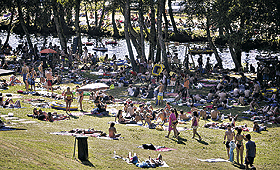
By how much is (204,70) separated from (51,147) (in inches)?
1085

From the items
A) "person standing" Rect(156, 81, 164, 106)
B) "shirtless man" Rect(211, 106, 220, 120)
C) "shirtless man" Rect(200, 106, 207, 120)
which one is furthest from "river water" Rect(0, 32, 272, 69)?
"shirtless man" Rect(211, 106, 220, 120)

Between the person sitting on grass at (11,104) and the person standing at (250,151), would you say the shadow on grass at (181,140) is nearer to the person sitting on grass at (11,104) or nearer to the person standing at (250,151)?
the person standing at (250,151)

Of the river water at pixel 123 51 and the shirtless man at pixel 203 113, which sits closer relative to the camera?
the shirtless man at pixel 203 113

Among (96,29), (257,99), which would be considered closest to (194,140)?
(257,99)

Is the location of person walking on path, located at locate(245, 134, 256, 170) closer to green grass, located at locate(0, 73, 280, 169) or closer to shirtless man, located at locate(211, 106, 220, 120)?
green grass, located at locate(0, 73, 280, 169)

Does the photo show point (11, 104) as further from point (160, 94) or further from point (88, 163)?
point (88, 163)

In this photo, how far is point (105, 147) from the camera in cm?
1723

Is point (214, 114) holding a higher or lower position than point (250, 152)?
lower

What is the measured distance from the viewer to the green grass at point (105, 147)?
1356 centimetres

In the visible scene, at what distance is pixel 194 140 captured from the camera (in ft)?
65.6

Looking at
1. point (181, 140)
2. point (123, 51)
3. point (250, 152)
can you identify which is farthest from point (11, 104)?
point (123, 51)

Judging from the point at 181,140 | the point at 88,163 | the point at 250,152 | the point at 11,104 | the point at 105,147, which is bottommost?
the point at 181,140

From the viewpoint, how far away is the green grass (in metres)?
13.6

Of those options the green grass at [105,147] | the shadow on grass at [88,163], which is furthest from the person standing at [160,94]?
the shadow on grass at [88,163]
